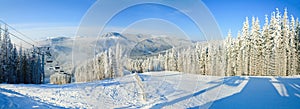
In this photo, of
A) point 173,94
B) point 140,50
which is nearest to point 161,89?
point 173,94

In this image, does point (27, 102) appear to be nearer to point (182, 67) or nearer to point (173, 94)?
point (173, 94)

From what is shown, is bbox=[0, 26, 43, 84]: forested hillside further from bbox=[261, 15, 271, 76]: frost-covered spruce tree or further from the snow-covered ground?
bbox=[261, 15, 271, 76]: frost-covered spruce tree

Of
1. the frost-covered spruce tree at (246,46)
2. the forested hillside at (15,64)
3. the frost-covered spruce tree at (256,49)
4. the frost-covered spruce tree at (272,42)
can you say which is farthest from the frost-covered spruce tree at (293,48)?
the forested hillside at (15,64)

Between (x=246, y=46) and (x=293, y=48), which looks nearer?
(x=293, y=48)

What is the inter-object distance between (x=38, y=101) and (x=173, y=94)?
23.3 feet

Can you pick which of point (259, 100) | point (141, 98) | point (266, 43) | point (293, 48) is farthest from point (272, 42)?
point (141, 98)

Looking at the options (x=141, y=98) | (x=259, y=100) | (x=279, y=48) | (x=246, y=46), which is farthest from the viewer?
(x=246, y=46)

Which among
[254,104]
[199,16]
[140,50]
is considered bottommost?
[254,104]

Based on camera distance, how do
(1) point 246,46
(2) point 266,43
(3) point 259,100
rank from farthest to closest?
(1) point 246,46 < (2) point 266,43 < (3) point 259,100

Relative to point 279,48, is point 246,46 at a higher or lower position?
higher

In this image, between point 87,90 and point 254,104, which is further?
point 87,90

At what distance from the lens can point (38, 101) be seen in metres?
10.9

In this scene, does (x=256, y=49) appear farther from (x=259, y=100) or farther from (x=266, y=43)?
(x=259, y=100)

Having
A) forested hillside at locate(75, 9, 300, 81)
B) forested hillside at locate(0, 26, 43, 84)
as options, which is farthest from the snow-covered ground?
forested hillside at locate(0, 26, 43, 84)
